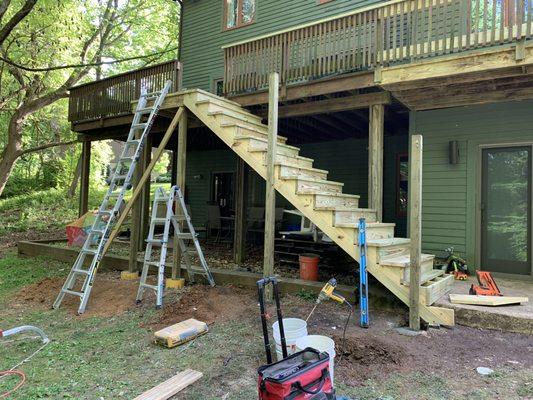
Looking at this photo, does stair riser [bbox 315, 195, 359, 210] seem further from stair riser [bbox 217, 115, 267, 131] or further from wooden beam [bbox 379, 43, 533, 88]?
stair riser [bbox 217, 115, 267, 131]

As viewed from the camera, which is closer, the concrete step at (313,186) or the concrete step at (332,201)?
the concrete step at (332,201)

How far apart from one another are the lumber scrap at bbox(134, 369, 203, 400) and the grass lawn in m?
0.07

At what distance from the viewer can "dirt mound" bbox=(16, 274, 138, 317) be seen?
5289 millimetres

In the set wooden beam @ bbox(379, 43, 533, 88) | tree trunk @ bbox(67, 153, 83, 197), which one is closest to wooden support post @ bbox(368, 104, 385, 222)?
wooden beam @ bbox(379, 43, 533, 88)

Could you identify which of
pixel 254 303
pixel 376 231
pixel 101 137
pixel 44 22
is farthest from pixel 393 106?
pixel 44 22

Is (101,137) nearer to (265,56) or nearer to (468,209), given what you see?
(265,56)

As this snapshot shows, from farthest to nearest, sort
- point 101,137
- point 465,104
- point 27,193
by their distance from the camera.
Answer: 1. point 27,193
2. point 101,137
3. point 465,104

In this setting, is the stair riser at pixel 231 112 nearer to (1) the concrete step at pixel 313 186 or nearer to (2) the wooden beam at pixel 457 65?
(1) the concrete step at pixel 313 186

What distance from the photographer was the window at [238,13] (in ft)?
33.2

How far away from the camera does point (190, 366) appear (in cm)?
343

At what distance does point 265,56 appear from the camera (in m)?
6.61

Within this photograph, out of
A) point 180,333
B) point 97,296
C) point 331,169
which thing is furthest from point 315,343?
point 331,169

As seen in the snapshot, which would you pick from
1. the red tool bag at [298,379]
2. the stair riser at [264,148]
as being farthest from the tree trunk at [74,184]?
the red tool bag at [298,379]

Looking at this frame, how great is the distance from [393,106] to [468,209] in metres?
2.27
